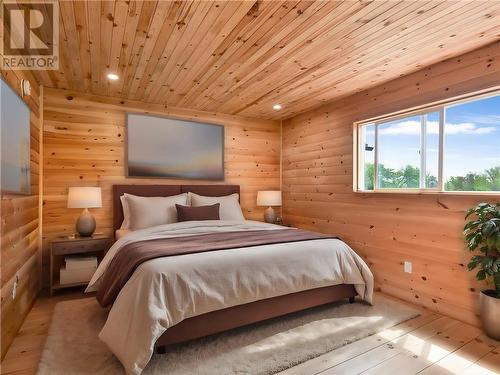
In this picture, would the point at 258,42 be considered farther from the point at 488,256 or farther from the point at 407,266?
the point at 407,266

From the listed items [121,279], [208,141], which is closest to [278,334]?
[121,279]

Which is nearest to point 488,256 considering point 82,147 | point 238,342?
point 238,342

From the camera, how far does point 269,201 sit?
456 cm

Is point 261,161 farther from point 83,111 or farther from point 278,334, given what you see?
point 278,334

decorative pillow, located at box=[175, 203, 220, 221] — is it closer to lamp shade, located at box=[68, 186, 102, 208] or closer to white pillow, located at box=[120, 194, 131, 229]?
white pillow, located at box=[120, 194, 131, 229]

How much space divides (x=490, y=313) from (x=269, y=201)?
288 centimetres

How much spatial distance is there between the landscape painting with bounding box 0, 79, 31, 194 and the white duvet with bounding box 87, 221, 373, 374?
986 millimetres

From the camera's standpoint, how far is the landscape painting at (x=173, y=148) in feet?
13.0

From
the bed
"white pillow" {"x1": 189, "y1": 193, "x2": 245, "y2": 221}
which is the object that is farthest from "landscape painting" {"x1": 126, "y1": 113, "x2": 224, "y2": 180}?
the bed

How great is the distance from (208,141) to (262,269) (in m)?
2.61

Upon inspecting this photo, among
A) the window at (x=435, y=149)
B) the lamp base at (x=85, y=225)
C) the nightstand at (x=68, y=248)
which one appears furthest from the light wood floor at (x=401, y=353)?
the window at (x=435, y=149)

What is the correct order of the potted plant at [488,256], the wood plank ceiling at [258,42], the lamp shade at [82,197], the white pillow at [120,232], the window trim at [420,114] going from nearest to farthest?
the wood plank ceiling at [258,42] → the potted plant at [488,256] → the window trim at [420,114] → the lamp shade at [82,197] → the white pillow at [120,232]

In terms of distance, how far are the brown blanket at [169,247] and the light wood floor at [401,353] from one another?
0.57 m

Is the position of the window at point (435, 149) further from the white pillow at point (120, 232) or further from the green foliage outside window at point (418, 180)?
the white pillow at point (120, 232)
